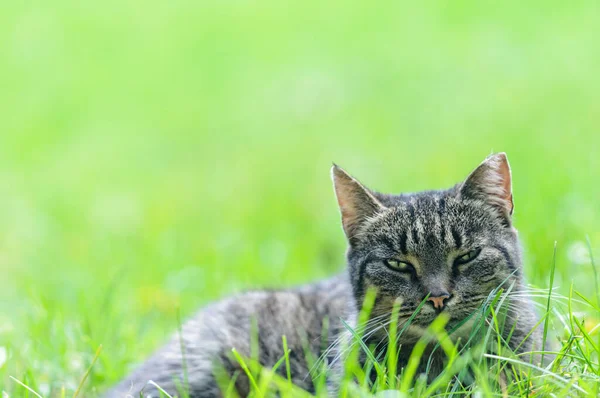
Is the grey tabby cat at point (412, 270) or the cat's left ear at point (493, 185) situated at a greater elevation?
the cat's left ear at point (493, 185)

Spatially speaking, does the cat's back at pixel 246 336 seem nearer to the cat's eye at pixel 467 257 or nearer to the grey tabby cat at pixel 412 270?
the grey tabby cat at pixel 412 270

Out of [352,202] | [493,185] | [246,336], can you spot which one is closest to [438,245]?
[493,185]

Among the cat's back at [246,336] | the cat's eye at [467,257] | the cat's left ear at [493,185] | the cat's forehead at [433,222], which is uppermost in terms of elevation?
the cat's left ear at [493,185]

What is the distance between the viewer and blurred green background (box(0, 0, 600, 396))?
5707 millimetres

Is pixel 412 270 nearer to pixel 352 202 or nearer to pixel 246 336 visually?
pixel 352 202

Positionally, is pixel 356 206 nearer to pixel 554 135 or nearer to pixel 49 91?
pixel 554 135

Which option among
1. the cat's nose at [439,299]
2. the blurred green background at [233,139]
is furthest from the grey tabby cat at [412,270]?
the blurred green background at [233,139]

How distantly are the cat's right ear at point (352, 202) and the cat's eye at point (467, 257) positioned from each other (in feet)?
1.62

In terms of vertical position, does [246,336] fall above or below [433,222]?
below

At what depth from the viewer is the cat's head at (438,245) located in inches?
139

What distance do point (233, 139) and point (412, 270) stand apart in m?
6.82

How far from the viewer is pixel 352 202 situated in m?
4.02

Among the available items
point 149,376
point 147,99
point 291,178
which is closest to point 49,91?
Answer: point 147,99

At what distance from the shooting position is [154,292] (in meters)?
6.40
